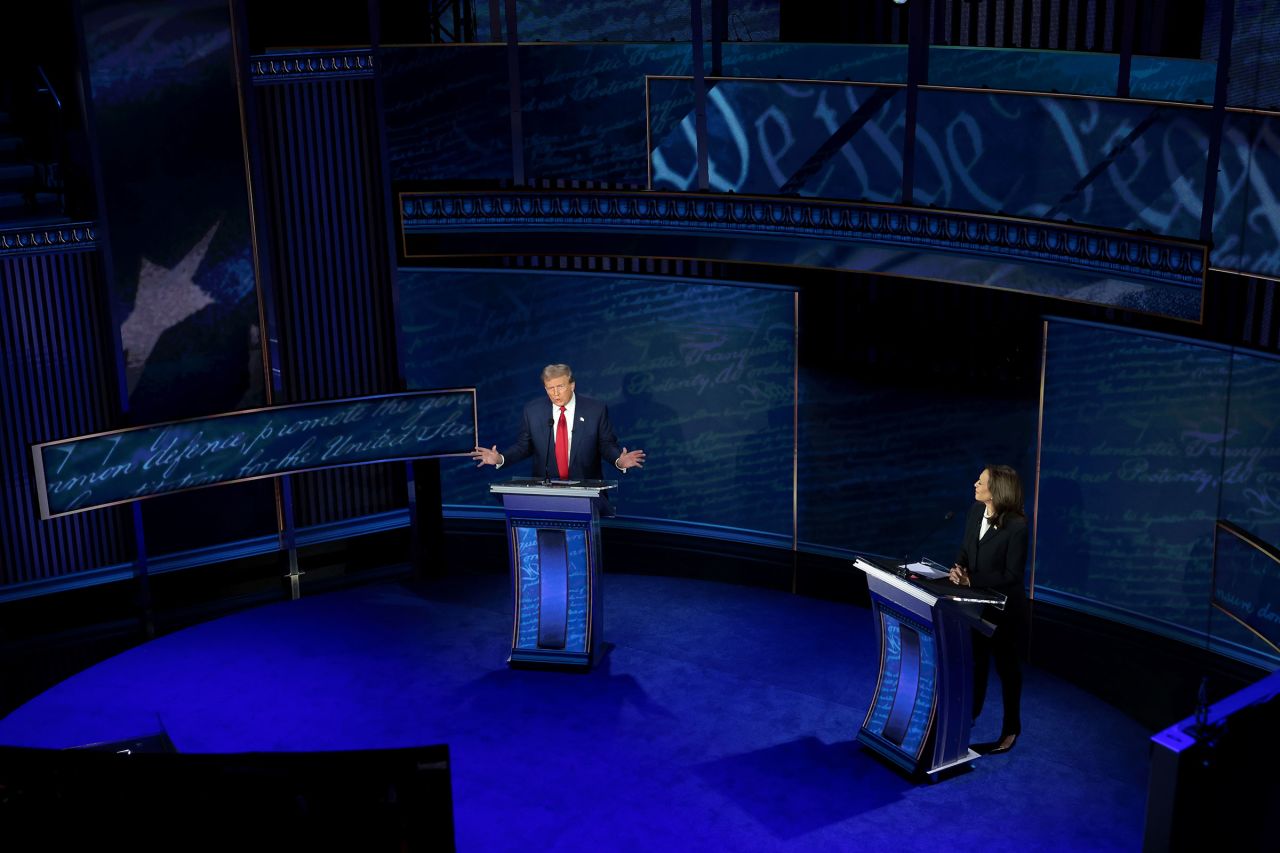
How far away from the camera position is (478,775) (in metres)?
6.59

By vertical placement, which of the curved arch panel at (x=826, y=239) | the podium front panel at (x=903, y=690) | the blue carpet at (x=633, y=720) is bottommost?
the blue carpet at (x=633, y=720)

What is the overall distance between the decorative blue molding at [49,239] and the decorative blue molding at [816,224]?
199 cm

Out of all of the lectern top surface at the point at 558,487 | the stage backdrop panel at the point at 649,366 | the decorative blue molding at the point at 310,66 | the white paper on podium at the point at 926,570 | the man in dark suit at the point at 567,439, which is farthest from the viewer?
the stage backdrop panel at the point at 649,366

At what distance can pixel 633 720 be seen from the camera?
7152 mm

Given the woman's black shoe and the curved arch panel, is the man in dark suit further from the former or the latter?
the woman's black shoe

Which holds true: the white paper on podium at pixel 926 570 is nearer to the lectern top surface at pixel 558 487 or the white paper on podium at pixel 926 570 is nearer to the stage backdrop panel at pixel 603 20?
the lectern top surface at pixel 558 487

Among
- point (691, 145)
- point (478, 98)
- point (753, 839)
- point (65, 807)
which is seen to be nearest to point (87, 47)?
point (478, 98)

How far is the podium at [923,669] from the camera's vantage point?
6125 mm

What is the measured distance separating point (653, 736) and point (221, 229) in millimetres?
4253

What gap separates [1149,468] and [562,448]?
126 inches

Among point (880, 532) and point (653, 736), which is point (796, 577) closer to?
point (880, 532)

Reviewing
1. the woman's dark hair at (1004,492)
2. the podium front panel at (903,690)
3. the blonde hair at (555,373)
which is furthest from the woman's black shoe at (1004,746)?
the blonde hair at (555,373)

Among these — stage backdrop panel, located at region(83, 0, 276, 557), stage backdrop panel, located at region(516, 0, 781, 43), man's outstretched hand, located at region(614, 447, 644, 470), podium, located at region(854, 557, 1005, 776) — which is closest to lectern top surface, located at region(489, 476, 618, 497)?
man's outstretched hand, located at region(614, 447, 644, 470)

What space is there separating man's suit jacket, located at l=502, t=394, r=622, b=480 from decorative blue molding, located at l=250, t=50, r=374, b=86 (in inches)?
107
